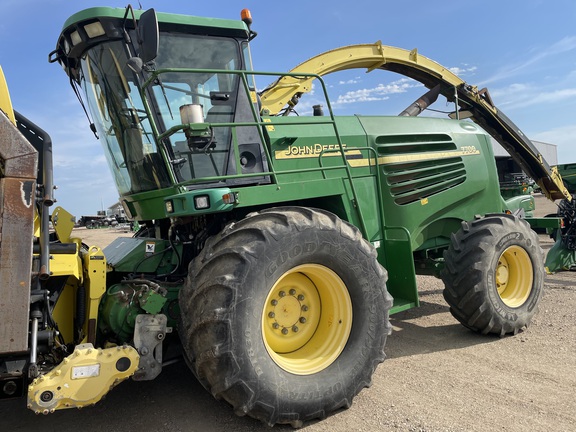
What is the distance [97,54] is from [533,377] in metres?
4.50

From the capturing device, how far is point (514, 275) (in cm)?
554

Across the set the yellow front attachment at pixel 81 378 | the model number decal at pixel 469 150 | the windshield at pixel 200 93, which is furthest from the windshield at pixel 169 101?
the model number decal at pixel 469 150

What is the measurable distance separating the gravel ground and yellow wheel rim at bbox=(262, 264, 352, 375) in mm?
476

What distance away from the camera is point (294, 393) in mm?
3199

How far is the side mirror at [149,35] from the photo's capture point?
3062 mm

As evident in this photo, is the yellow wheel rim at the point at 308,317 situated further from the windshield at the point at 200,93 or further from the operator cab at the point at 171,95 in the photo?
the windshield at the point at 200,93

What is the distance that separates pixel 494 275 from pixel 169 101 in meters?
3.70

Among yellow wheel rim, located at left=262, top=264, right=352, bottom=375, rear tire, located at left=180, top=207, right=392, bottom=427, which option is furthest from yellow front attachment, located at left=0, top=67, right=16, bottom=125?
yellow wheel rim, located at left=262, top=264, right=352, bottom=375

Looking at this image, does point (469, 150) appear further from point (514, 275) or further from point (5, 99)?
point (5, 99)

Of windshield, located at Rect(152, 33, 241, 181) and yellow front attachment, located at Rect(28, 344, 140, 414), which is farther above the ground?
windshield, located at Rect(152, 33, 241, 181)

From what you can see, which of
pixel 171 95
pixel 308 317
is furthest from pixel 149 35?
pixel 308 317

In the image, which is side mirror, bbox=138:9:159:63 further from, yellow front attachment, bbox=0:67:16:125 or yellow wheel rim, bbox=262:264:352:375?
yellow wheel rim, bbox=262:264:352:375

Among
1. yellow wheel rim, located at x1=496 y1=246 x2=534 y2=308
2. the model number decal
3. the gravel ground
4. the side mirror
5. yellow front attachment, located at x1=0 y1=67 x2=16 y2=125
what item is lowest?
the gravel ground

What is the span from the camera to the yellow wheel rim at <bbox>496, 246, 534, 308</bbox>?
5.40m
